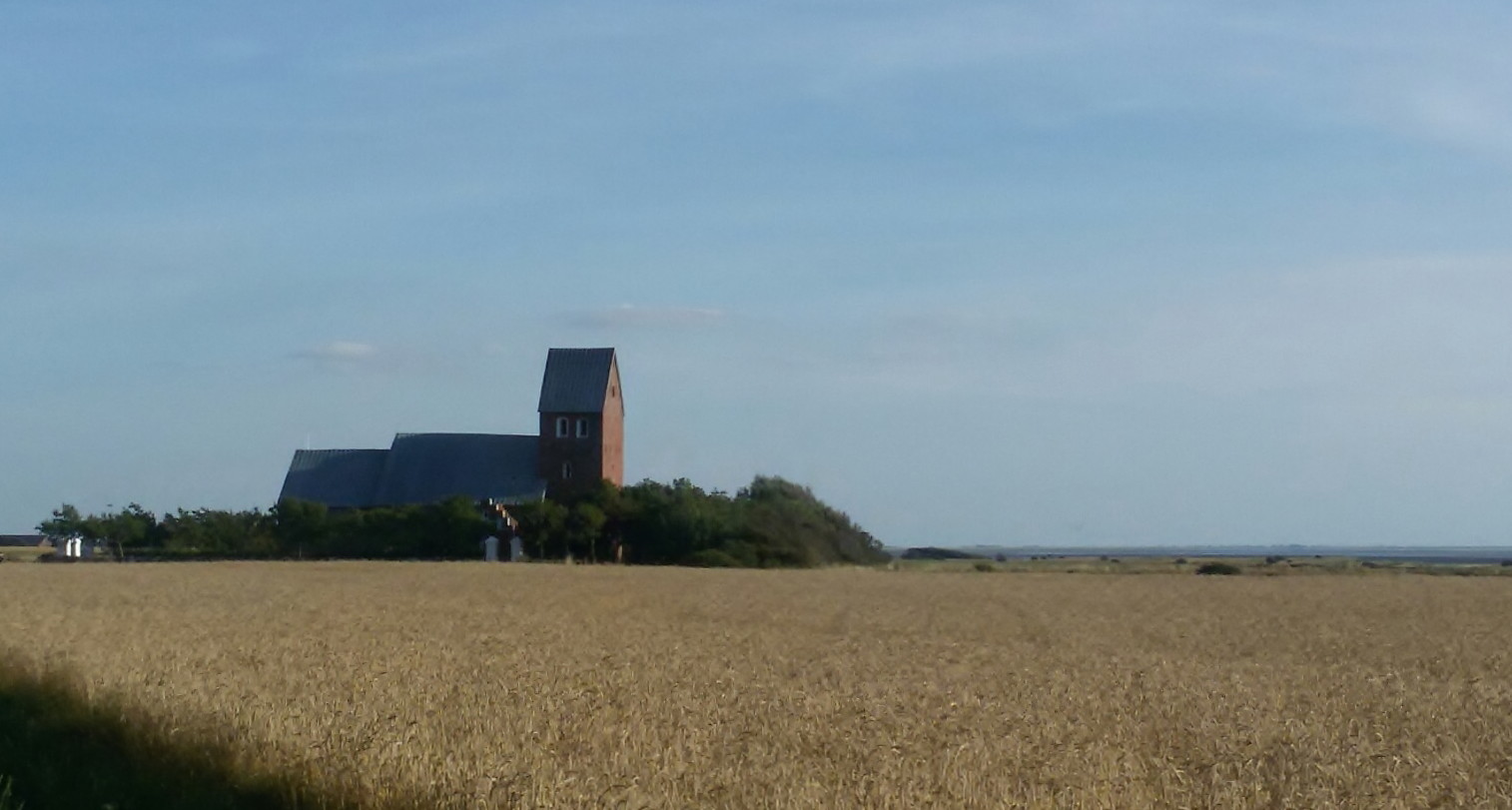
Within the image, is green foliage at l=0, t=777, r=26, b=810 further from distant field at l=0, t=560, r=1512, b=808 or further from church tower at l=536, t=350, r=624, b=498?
church tower at l=536, t=350, r=624, b=498

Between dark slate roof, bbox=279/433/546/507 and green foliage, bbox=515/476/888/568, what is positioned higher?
dark slate roof, bbox=279/433/546/507

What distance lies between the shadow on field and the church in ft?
211

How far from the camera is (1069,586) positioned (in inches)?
1845

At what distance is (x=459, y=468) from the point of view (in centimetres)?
8306

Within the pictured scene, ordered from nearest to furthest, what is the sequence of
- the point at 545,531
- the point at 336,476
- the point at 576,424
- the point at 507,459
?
the point at 545,531
the point at 576,424
the point at 507,459
the point at 336,476

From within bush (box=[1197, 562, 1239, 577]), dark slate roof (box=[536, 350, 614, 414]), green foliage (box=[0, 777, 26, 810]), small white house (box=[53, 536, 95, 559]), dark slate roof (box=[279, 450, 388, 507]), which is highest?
dark slate roof (box=[536, 350, 614, 414])

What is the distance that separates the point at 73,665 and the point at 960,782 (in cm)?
1081

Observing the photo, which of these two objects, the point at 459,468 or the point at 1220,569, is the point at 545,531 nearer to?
the point at 459,468

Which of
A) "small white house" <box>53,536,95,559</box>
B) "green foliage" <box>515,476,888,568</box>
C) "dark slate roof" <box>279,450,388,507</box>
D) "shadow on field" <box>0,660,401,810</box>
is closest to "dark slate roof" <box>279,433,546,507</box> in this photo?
"dark slate roof" <box>279,450,388,507</box>

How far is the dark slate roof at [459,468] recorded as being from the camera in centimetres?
8169

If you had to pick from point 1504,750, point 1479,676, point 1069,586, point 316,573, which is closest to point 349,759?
point 1504,750

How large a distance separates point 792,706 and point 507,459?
73569mm

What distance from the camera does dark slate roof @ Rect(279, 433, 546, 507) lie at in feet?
269

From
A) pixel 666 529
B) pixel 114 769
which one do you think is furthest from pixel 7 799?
pixel 666 529
